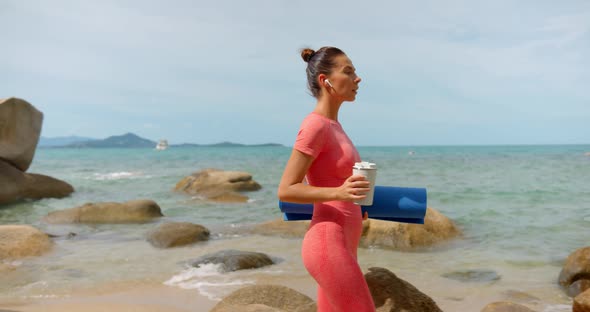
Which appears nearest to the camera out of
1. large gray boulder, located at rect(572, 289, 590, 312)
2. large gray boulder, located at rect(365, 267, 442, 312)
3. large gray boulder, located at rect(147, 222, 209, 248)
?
large gray boulder, located at rect(365, 267, 442, 312)

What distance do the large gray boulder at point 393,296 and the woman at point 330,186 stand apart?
187 centimetres

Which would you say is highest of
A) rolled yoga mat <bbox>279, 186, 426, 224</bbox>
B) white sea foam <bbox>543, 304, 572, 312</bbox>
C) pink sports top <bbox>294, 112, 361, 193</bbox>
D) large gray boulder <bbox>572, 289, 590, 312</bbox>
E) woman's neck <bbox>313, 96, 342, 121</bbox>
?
woman's neck <bbox>313, 96, 342, 121</bbox>

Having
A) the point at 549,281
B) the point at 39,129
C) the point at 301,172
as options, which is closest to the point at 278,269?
the point at 549,281

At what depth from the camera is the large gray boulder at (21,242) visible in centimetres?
911

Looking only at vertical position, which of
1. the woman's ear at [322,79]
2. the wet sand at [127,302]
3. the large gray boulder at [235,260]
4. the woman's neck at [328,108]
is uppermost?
the woman's ear at [322,79]

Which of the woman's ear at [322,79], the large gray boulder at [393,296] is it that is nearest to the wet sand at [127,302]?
the large gray boulder at [393,296]

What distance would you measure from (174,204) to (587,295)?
14.1m

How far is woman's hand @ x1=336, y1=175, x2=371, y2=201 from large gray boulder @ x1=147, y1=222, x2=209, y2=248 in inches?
321

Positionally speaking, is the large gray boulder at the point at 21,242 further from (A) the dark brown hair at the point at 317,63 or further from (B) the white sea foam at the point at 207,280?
(A) the dark brown hair at the point at 317,63

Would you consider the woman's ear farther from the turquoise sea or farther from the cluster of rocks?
the cluster of rocks

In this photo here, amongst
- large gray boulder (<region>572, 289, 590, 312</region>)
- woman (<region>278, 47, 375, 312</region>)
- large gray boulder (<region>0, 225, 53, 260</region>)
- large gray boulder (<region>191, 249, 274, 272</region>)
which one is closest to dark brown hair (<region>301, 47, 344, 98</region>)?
woman (<region>278, 47, 375, 312</region>)

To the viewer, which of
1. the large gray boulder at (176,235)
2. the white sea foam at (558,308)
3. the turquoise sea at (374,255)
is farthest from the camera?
the large gray boulder at (176,235)

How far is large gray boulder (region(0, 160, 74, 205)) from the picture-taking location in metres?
17.4

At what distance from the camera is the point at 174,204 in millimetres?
17641
